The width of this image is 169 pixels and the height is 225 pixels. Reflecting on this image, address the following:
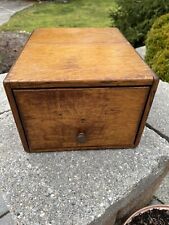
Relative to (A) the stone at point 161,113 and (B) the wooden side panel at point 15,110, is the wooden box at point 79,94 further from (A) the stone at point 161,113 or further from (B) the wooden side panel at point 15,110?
(A) the stone at point 161,113

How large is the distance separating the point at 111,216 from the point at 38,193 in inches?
12.7

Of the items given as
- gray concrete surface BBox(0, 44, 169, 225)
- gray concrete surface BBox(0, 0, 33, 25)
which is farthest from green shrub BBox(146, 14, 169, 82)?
gray concrete surface BBox(0, 0, 33, 25)

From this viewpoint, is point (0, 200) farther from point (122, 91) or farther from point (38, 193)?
point (122, 91)

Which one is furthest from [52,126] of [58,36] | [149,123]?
[149,123]

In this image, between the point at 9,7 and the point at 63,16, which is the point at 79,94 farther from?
the point at 9,7

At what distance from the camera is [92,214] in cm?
110

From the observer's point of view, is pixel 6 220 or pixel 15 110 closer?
pixel 15 110

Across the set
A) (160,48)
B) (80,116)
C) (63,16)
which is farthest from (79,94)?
(63,16)

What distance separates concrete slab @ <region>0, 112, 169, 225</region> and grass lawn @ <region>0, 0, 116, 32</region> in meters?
3.80

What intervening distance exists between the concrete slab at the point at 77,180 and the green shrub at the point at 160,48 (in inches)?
38.4

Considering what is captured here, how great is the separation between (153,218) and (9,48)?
8.28 feet

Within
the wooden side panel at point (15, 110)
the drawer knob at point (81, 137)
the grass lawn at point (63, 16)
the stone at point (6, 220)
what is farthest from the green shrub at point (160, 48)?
the grass lawn at point (63, 16)

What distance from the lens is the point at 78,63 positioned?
3.69 feet

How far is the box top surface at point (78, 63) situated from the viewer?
1.01 meters
